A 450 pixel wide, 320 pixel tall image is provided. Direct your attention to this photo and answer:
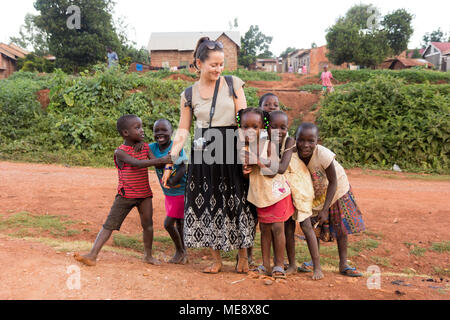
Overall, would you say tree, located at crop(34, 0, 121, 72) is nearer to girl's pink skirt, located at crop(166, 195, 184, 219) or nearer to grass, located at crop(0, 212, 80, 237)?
grass, located at crop(0, 212, 80, 237)

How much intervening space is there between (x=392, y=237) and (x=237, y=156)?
109 inches

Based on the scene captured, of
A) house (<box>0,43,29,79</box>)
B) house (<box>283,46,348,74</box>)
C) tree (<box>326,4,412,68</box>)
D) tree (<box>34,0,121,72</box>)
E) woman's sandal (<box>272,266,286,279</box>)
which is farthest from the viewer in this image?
house (<box>283,46,348,74</box>)

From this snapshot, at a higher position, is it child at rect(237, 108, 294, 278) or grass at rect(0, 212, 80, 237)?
child at rect(237, 108, 294, 278)

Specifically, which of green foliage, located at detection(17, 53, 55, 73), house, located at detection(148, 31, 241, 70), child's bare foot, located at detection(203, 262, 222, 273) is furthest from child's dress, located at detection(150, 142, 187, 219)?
house, located at detection(148, 31, 241, 70)

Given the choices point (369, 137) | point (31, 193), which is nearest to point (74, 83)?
point (31, 193)

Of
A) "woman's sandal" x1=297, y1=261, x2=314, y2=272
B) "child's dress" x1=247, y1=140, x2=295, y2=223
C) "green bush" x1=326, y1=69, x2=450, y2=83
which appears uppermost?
"green bush" x1=326, y1=69, x2=450, y2=83

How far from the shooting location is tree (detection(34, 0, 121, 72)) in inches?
901

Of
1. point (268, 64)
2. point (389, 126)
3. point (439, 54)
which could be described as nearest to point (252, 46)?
point (268, 64)

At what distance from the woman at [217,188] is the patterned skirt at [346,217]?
0.78 meters

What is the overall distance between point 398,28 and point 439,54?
10776mm

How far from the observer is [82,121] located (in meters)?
10.4

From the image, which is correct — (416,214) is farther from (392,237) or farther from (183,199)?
(183,199)

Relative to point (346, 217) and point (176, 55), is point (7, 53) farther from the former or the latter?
point (346, 217)

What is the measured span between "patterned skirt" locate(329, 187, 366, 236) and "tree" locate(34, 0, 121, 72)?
23050 mm
